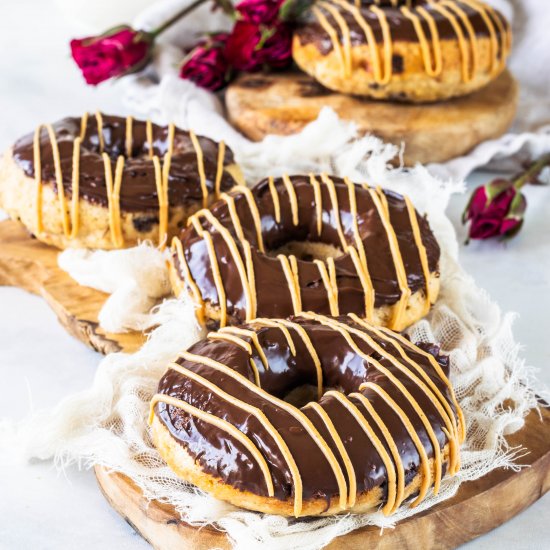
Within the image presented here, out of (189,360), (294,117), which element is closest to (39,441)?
(189,360)

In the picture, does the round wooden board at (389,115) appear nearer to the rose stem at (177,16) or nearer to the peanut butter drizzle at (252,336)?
the rose stem at (177,16)

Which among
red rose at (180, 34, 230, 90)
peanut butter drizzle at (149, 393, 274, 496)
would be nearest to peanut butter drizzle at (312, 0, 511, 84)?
red rose at (180, 34, 230, 90)

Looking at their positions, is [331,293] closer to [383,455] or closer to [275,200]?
[275,200]

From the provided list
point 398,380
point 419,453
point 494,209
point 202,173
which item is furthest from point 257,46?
point 419,453

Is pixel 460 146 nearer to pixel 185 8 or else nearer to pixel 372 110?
pixel 372 110

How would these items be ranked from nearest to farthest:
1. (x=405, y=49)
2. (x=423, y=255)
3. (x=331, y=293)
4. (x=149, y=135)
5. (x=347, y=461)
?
(x=347, y=461) < (x=331, y=293) < (x=423, y=255) < (x=149, y=135) < (x=405, y=49)

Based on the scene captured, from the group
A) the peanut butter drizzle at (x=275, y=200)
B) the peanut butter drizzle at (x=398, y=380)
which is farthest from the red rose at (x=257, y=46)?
the peanut butter drizzle at (x=398, y=380)

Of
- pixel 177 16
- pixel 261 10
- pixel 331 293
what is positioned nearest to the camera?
pixel 331 293
